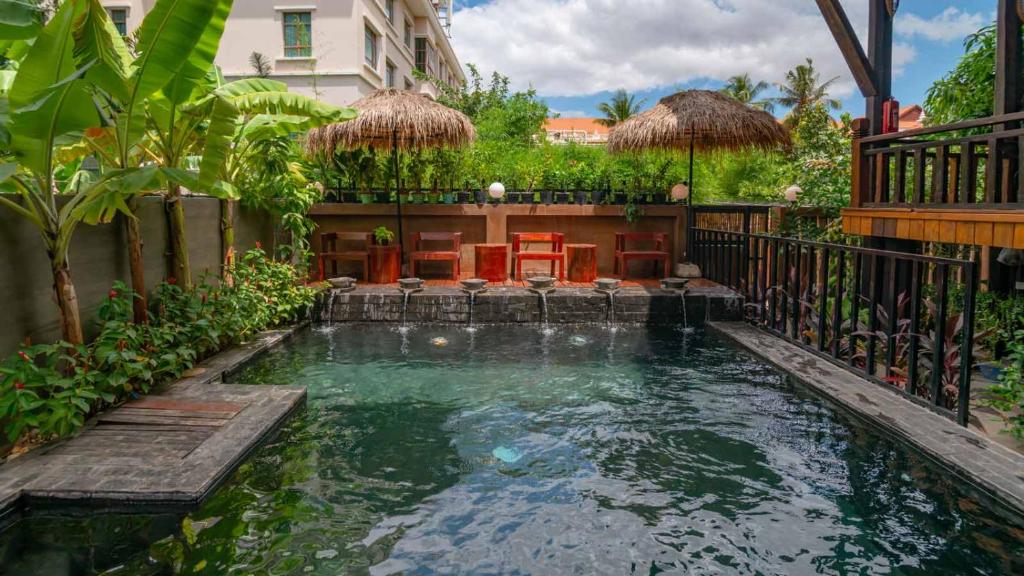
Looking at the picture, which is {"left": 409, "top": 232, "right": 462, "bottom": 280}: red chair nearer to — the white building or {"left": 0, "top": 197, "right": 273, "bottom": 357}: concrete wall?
{"left": 0, "top": 197, "right": 273, "bottom": 357}: concrete wall

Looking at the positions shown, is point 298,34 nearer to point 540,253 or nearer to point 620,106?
point 540,253

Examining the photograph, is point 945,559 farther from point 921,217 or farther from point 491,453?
point 921,217

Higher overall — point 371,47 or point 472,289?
point 371,47

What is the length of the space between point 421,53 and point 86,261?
31.3m

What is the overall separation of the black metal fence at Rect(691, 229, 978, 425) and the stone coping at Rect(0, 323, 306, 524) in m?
5.08

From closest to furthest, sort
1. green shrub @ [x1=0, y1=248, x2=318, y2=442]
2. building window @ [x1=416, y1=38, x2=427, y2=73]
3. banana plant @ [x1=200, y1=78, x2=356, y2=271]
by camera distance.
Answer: green shrub @ [x1=0, y1=248, x2=318, y2=442], banana plant @ [x1=200, y1=78, x2=356, y2=271], building window @ [x1=416, y1=38, x2=427, y2=73]

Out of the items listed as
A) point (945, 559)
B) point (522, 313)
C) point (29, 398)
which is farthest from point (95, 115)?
point (522, 313)

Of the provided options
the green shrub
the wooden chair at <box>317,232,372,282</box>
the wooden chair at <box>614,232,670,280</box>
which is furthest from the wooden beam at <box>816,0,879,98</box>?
the green shrub

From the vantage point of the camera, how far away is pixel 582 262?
11.8m

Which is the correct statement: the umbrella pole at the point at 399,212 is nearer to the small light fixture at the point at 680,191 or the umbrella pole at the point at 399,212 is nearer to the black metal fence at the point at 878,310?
the small light fixture at the point at 680,191

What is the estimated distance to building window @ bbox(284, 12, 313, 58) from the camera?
79.0 ft

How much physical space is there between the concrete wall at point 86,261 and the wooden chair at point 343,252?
2.93 metres

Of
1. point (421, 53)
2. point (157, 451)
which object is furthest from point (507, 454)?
point (421, 53)

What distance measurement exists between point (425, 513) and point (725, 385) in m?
3.77
